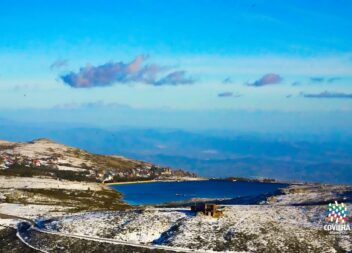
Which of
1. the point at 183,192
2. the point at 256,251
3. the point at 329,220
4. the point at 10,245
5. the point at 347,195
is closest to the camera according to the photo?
the point at 256,251

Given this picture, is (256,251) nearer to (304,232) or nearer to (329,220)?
(304,232)

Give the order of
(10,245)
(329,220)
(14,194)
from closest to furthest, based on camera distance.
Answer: (10,245)
(329,220)
(14,194)

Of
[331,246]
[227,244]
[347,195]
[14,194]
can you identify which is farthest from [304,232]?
[14,194]

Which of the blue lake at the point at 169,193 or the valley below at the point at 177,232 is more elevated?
the blue lake at the point at 169,193

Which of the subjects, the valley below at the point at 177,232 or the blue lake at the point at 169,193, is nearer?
the valley below at the point at 177,232

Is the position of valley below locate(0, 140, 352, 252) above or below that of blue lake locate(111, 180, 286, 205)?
below

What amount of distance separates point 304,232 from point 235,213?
12.6 metres

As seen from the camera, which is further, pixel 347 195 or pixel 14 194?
pixel 14 194

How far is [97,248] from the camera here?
6919 centimetres

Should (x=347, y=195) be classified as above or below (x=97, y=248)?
above

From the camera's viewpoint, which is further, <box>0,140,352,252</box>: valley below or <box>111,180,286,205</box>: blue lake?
<box>111,180,286,205</box>: blue lake

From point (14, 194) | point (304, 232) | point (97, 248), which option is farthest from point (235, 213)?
point (14, 194)

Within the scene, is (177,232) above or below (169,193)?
below

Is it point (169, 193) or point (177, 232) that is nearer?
point (177, 232)
